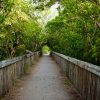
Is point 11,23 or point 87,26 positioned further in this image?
point 11,23

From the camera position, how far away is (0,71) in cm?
912

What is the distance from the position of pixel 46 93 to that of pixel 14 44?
844 cm

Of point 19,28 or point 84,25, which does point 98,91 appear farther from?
point 19,28

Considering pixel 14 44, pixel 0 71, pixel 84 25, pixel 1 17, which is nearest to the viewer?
pixel 0 71

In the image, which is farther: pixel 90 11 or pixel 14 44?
pixel 14 44

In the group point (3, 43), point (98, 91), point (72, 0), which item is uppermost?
point (72, 0)

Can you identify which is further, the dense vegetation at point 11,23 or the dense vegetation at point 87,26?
the dense vegetation at point 11,23

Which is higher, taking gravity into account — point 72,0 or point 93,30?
point 72,0

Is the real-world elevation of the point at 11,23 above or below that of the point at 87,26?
above

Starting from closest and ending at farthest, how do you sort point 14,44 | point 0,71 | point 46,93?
1. point 0,71
2. point 46,93
3. point 14,44

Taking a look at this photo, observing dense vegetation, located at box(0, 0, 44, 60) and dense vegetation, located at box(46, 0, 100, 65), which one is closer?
dense vegetation, located at box(46, 0, 100, 65)

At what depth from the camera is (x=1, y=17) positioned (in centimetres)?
1135

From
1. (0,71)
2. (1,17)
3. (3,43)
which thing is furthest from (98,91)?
(3,43)

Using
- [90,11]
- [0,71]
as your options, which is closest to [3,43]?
[90,11]
